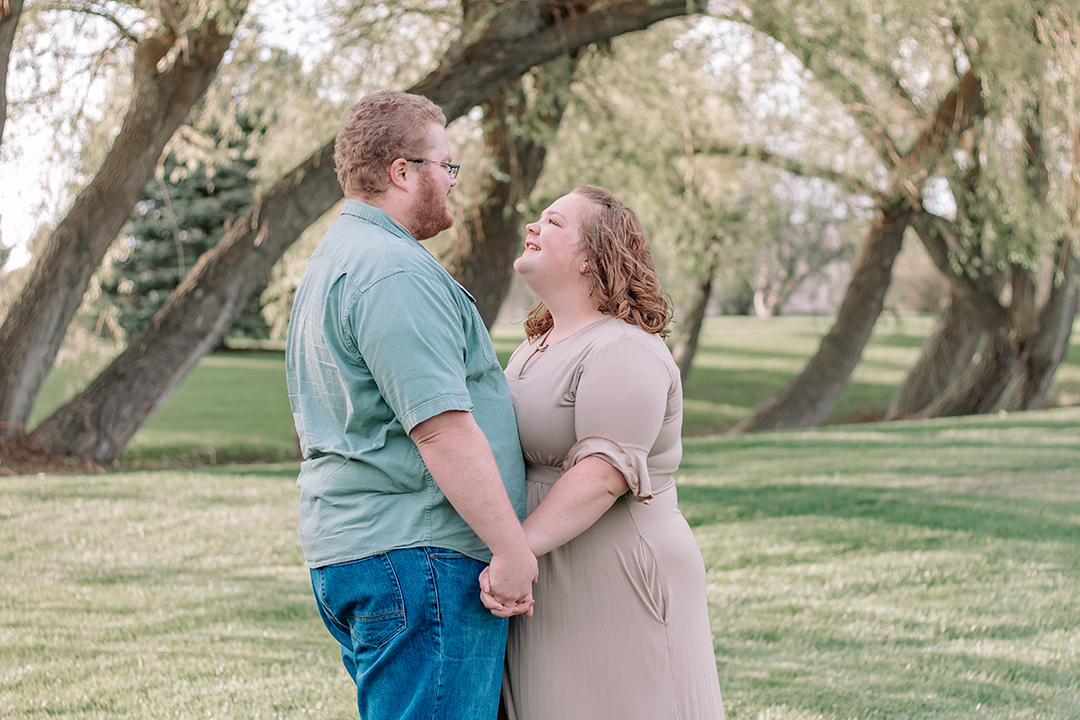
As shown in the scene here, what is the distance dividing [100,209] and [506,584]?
750 cm

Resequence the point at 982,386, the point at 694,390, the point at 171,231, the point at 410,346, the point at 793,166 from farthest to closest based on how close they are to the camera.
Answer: the point at 694,390 → the point at 171,231 → the point at 982,386 → the point at 793,166 → the point at 410,346

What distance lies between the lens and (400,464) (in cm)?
180

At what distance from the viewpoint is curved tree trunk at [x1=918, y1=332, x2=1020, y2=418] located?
14586mm

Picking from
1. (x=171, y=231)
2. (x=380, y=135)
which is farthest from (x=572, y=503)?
(x=171, y=231)

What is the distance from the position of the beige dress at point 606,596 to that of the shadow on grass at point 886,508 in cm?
464

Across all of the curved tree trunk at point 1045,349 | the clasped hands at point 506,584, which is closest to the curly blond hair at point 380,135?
the clasped hands at point 506,584

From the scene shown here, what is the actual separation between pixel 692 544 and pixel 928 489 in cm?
600

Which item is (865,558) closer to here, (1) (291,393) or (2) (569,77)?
(1) (291,393)

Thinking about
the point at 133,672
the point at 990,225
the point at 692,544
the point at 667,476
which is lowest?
the point at 133,672

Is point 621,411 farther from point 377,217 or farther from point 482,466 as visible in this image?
point 377,217

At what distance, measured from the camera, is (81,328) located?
1064cm

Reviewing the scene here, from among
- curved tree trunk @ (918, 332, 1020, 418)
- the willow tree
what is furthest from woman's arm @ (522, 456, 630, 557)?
curved tree trunk @ (918, 332, 1020, 418)

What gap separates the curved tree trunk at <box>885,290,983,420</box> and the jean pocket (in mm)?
15113

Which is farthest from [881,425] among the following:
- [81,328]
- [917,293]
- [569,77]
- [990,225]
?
[917,293]
